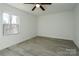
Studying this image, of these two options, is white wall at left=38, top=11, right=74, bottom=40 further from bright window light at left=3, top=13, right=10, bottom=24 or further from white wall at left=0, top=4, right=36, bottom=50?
bright window light at left=3, top=13, right=10, bottom=24

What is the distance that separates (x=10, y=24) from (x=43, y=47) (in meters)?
0.98

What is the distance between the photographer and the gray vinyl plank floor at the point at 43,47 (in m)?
1.52

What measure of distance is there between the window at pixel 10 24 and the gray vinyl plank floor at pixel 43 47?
34 cm

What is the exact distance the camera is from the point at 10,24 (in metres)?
1.34

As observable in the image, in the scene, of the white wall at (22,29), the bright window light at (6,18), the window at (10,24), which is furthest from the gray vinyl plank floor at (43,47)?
the bright window light at (6,18)

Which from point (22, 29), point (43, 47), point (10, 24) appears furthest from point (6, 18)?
point (43, 47)

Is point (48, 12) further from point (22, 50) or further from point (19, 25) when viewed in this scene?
point (22, 50)

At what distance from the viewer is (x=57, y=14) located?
176cm

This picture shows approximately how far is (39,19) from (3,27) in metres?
0.78

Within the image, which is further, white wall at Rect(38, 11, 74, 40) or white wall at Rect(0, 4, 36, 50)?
white wall at Rect(38, 11, 74, 40)

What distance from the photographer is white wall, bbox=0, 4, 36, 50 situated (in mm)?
1355

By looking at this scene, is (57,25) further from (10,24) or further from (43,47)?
(10,24)

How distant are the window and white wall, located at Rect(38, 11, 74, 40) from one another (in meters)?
0.54

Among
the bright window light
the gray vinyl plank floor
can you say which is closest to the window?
the bright window light
